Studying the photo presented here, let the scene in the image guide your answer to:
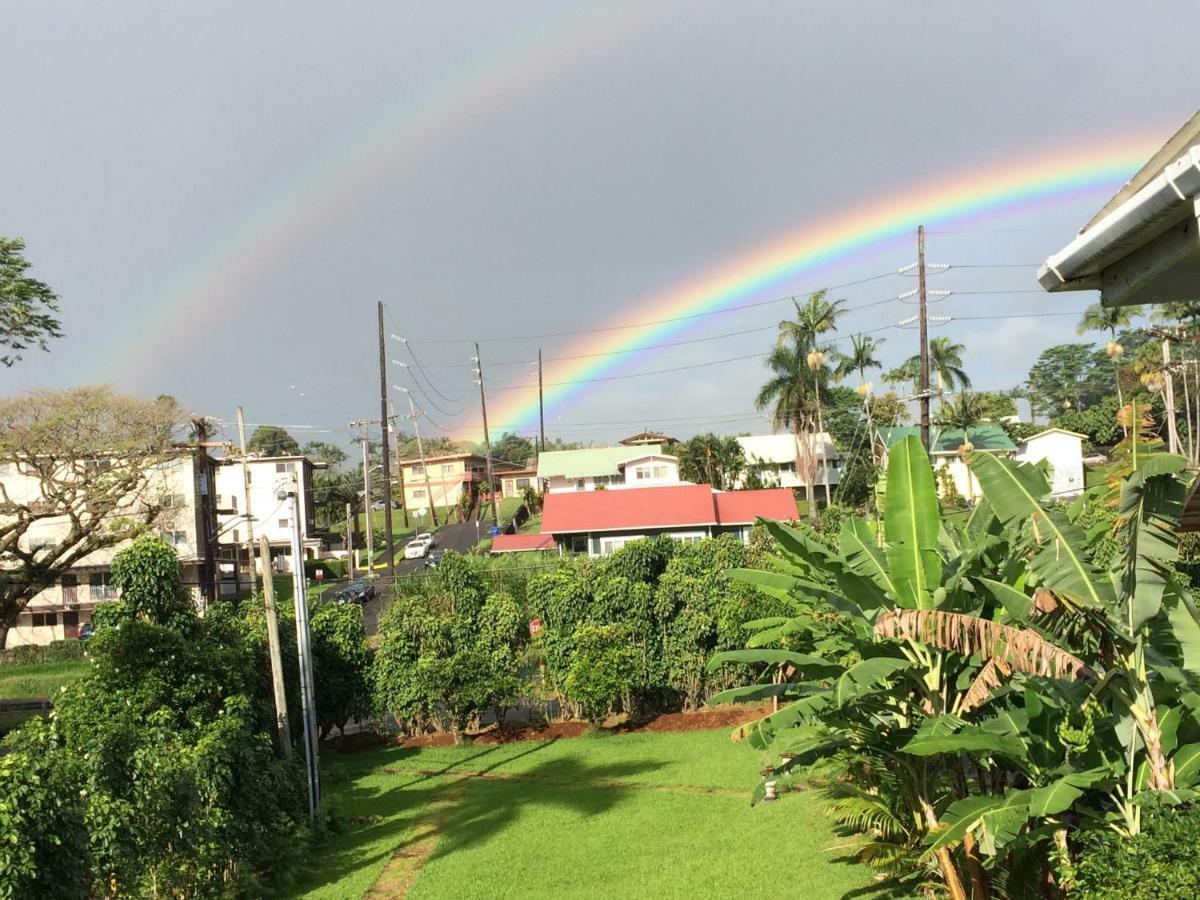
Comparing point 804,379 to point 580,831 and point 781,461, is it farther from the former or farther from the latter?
point 580,831

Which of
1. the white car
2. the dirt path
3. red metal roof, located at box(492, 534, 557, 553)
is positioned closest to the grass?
the dirt path

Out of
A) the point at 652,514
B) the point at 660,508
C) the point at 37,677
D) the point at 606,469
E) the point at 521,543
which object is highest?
the point at 606,469

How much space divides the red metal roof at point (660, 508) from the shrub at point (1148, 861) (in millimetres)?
37441

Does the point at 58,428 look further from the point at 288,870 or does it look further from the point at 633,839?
the point at 633,839

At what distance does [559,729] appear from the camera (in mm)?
20906

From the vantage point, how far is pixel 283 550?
206 feet

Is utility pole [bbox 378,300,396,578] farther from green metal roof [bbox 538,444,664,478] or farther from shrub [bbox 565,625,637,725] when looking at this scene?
green metal roof [bbox 538,444,664,478]

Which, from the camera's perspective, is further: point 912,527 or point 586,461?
point 586,461

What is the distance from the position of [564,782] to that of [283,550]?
50.8 meters

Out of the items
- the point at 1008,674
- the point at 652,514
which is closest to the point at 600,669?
the point at 1008,674

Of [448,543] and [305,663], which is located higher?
[305,663]

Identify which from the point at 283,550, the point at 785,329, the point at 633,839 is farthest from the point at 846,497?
the point at 633,839

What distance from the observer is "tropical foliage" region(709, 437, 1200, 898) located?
6.16 m

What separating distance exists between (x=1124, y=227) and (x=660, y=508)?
42199 millimetres
